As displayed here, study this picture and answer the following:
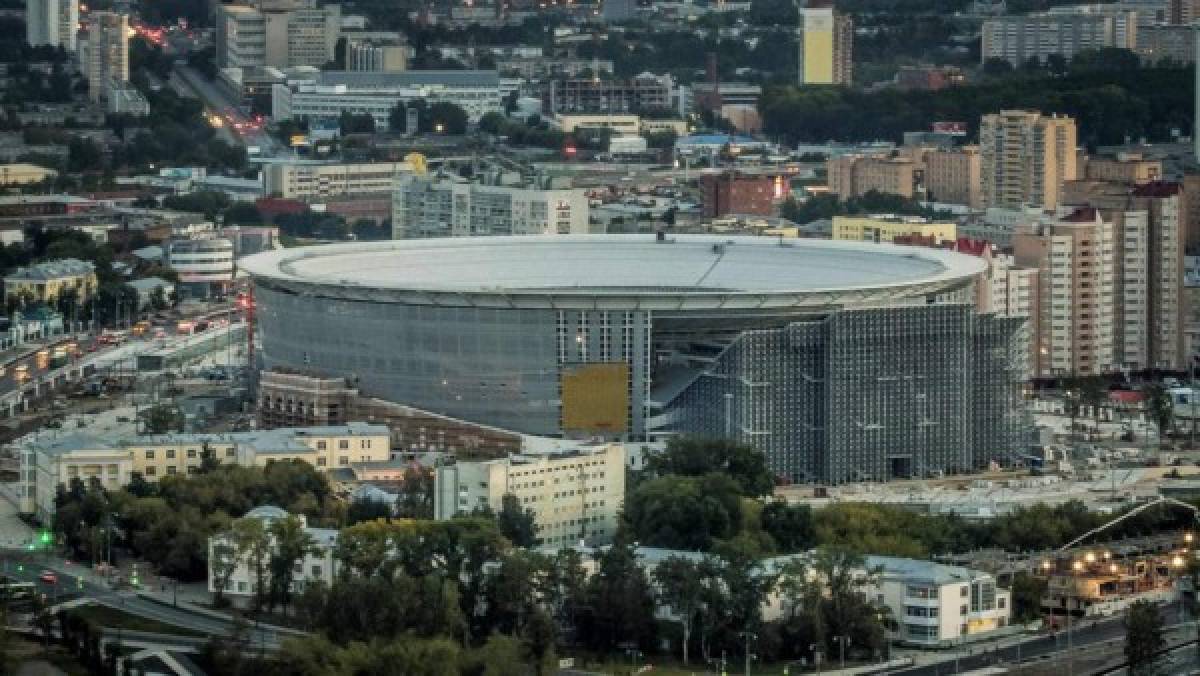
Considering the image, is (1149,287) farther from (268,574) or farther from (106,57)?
(106,57)

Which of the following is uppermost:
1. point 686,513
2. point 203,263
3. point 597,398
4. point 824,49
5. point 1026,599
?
point 824,49

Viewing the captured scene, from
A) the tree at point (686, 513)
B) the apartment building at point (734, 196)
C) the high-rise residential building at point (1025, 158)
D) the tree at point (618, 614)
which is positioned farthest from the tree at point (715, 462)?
the apartment building at point (734, 196)

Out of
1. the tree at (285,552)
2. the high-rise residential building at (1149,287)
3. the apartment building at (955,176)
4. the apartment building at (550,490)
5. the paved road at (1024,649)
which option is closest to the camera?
the paved road at (1024,649)

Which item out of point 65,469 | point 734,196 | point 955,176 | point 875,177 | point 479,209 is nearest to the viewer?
point 65,469

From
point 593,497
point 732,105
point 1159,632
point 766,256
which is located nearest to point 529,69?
point 732,105

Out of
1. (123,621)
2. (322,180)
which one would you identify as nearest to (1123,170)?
(322,180)

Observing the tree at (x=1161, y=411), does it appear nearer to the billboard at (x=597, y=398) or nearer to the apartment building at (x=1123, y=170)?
the billboard at (x=597, y=398)

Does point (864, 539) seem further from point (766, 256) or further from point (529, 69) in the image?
point (529, 69)
